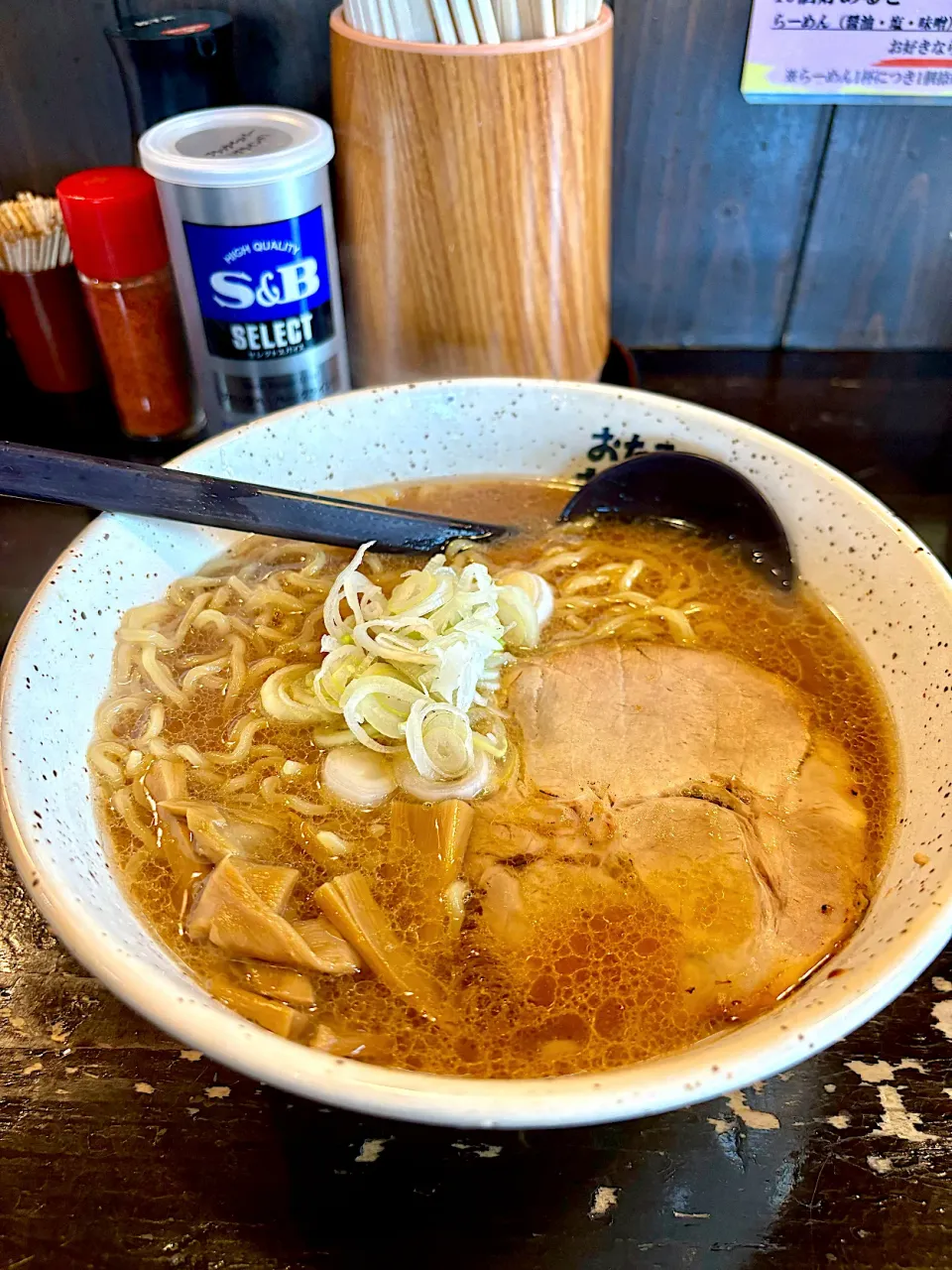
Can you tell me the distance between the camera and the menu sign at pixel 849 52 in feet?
5.69

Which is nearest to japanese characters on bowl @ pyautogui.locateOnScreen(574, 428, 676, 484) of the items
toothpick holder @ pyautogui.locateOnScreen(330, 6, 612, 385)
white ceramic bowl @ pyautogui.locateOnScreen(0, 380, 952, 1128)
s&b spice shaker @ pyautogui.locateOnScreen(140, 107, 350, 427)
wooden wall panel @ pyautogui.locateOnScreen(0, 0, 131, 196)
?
white ceramic bowl @ pyautogui.locateOnScreen(0, 380, 952, 1128)

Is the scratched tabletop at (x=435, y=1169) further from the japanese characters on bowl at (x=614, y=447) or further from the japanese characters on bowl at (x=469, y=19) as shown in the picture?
the japanese characters on bowl at (x=469, y=19)

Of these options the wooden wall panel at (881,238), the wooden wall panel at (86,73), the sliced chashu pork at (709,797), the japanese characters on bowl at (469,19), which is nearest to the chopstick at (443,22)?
the japanese characters on bowl at (469,19)

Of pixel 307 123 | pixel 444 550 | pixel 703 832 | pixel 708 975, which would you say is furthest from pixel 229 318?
pixel 708 975

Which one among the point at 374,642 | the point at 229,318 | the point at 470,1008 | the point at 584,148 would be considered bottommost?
the point at 470,1008

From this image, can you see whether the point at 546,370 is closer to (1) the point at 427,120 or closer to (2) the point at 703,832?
(1) the point at 427,120

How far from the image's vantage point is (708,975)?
3.42 ft

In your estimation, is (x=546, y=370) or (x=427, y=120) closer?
(x=427, y=120)

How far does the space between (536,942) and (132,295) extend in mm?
1367

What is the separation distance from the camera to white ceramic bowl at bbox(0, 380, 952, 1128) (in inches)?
31.4

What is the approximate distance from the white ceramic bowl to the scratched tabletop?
22 centimetres

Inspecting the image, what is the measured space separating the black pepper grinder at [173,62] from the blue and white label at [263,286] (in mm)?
366

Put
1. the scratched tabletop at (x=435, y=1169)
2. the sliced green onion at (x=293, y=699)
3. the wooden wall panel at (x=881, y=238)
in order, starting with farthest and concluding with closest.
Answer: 1. the wooden wall panel at (x=881, y=238)
2. the sliced green onion at (x=293, y=699)
3. the scratched tabletop at (x=435, y=1169)

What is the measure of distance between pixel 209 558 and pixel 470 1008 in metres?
0.89
